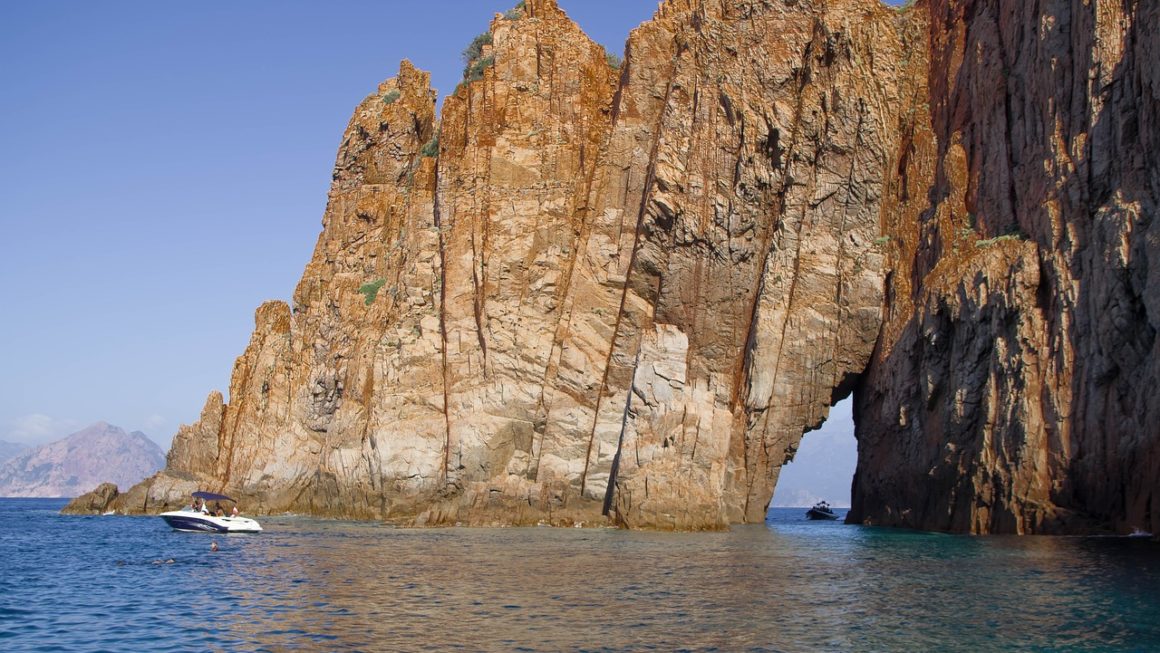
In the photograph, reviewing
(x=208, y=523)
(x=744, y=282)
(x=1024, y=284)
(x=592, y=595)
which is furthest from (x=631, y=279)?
(x=592, y=595)

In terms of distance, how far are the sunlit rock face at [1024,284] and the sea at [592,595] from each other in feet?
12.0

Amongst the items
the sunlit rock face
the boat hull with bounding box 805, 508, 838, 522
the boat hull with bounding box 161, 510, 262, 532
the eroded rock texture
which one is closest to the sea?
the sunlit rock face

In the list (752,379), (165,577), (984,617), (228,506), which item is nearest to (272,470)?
(228,506)

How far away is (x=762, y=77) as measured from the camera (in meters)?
59.8

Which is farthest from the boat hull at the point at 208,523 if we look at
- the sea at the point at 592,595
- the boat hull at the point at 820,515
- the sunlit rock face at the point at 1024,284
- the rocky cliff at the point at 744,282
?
the boat hull at the point at 820,515

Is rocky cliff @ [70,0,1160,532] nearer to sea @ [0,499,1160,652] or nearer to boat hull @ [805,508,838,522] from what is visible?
sea @ [0,499,1160,652]

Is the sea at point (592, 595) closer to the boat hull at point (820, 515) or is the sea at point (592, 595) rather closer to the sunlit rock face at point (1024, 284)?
the sunlit rock face at point (1024, 284)

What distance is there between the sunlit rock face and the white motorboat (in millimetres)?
32593

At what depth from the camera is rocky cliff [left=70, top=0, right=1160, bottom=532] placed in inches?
1671

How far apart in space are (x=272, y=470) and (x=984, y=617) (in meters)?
56.8

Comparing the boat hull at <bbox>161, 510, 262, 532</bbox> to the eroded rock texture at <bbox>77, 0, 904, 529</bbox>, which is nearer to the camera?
the boat hull at <bbox>161, 510, 262, 532</bbox>

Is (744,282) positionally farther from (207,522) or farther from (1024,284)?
(207,522)

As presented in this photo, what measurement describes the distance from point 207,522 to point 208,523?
0.08 metres

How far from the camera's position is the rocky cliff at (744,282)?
1671 inches
